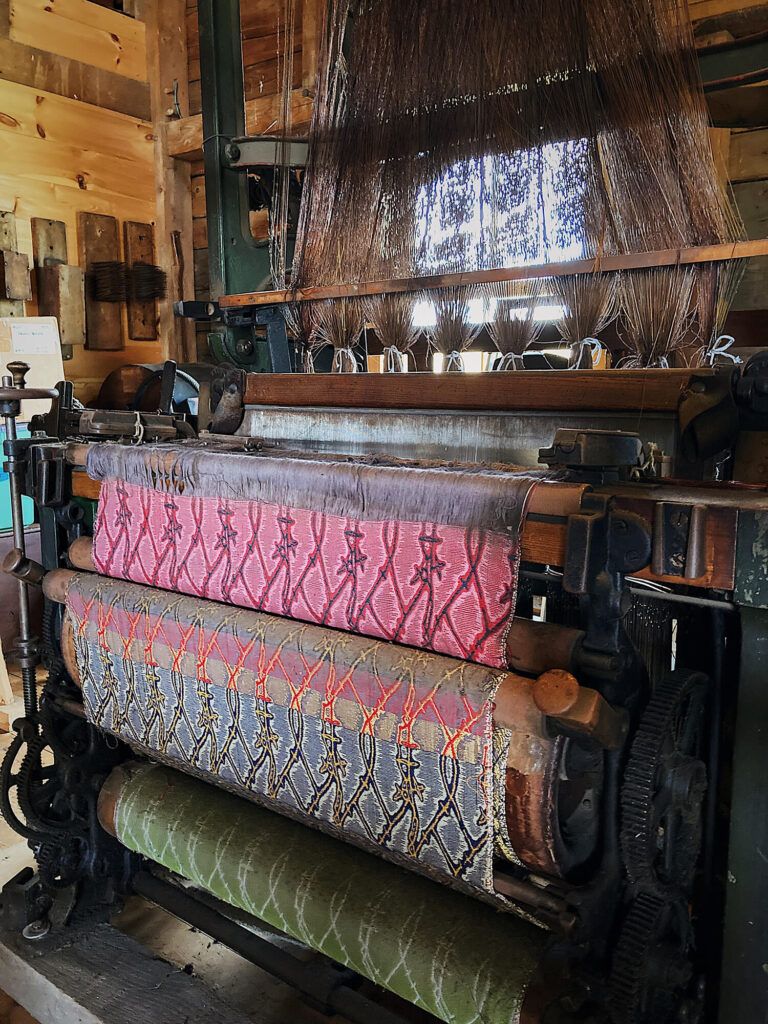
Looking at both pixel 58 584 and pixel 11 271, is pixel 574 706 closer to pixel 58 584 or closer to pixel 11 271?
pixel 58 584

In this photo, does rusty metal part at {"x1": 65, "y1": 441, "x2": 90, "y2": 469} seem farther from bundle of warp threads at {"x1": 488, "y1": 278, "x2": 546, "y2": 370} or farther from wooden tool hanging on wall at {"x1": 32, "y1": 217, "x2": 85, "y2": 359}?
wooden tool hanging on wall at {"x1": 32, "y1": 217, "x2": 85, "y2": 359}

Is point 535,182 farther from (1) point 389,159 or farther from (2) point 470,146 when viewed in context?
(1) point 389,159

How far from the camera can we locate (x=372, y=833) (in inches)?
48.9

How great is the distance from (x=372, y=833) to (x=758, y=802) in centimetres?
54

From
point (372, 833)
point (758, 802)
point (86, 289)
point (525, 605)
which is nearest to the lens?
point (758, 802)

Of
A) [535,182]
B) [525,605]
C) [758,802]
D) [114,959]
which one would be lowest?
[114,959]

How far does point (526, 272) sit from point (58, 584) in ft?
3.58

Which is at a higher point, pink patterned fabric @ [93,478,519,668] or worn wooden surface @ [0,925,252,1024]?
pink patterned fabric @ [93,478,519,668]

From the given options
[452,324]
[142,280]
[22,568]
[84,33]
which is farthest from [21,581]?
[84,33]

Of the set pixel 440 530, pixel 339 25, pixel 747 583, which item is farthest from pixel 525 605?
pixel 339 25

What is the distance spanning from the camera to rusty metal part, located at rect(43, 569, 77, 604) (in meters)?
1.66

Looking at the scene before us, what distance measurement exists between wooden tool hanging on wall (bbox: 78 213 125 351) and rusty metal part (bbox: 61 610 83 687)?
2.90m

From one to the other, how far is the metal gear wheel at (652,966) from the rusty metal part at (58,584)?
1.17 metres

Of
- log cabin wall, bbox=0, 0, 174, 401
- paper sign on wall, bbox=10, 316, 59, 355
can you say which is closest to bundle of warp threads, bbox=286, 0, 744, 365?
paper sign on wall, bbox=10, 316, 59, 355
